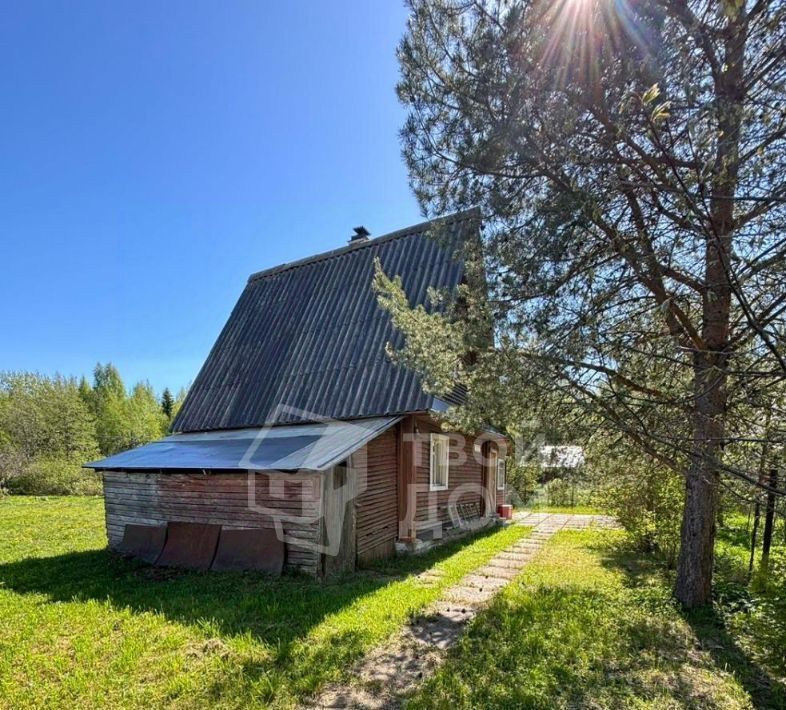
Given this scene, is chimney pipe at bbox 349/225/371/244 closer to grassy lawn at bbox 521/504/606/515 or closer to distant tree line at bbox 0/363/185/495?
grassy lawn at bbox 521/504/606/515

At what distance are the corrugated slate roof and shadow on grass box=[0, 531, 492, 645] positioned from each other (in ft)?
9.94

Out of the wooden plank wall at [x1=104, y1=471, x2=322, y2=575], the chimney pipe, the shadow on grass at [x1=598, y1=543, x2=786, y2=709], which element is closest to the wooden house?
the wooden plank wall at [x1=104, y1=471, x2=322, y2=575]

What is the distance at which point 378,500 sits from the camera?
7652mm

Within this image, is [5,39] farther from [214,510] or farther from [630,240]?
[630,240]

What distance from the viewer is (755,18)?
296 cm

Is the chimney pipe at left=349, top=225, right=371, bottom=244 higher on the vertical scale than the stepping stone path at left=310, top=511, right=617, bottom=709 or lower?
higher

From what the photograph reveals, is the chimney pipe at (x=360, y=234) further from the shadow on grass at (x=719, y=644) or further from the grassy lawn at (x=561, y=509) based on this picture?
the grassy lawn at (x=561, y=509)

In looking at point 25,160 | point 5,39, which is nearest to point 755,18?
point 5,39

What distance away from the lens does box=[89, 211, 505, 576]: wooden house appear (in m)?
6.70

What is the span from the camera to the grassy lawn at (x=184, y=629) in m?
3.48

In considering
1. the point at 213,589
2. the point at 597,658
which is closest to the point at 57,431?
the point at 213,589

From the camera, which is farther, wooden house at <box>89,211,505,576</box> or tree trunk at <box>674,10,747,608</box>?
wooden house at <box>89,211,505,576</box>

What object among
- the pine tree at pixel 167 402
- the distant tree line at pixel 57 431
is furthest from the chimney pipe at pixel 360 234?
the pine tree at pixel 167 402

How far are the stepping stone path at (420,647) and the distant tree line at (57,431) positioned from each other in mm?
21865
